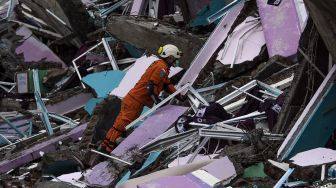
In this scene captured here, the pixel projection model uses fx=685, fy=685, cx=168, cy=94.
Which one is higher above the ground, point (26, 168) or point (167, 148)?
point (167, 148)

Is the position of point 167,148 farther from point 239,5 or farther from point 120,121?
point 239,5

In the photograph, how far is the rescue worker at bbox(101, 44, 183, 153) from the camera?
9.21 metres

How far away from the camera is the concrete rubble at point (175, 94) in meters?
6.70

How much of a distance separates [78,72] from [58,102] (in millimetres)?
1020

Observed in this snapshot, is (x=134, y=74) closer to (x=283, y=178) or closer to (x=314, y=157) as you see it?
(x=314, y=157)

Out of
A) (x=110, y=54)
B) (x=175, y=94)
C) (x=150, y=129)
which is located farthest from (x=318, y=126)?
(x=110, y=54)

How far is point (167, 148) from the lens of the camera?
800 cm

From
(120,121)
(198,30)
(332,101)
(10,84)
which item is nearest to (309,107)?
(332,101)

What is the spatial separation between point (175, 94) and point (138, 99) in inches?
21.9

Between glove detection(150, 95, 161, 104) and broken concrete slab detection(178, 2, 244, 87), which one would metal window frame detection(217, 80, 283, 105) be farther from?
broken concrete slab detection(178, 2, 244, 87)

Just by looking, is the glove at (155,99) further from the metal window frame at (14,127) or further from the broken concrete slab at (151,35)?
the metal window frame at (14,127)

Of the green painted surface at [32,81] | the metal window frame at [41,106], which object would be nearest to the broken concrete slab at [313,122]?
the metal window frame at [41,106]

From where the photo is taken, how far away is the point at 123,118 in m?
9.37

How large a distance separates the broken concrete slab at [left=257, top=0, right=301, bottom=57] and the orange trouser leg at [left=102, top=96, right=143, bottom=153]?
210 centimetres
